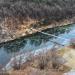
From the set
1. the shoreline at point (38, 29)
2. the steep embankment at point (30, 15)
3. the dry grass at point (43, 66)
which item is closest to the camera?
the dry grass at point (43, 66)

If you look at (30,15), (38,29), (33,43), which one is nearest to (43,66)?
(33,43)

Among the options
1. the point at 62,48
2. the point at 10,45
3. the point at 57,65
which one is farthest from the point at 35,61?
the point at 10,45

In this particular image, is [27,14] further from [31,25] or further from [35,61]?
[35,61]

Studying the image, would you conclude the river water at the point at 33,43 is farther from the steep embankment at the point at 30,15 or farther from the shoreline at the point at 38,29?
the steep embankment at the point at 30,15

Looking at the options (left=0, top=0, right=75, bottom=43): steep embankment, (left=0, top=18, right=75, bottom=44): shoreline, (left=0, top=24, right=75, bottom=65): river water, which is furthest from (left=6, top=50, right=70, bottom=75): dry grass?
(left=0, top=0, right=75, bottom=43): steep embankment

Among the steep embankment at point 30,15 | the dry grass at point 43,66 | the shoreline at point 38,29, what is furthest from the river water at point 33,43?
the dry grass at point 43,66

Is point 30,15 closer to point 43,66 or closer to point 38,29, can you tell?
point 38,29
